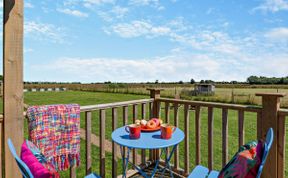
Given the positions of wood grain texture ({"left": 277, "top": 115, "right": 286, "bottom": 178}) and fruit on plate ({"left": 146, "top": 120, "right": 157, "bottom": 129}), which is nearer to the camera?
wood grain texture ({"left": 277, "top": 115, "right": 286, "bottom": 178})

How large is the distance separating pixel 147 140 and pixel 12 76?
4.95 ft

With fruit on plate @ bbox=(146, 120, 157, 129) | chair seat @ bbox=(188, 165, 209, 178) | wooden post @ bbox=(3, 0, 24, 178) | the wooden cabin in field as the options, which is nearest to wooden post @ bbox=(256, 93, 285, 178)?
chair seat @ bbox=(188, 165, 209, 178)

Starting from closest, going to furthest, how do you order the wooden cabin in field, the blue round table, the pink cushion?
the pink cushion → the blue round table → the wooden cabin in field

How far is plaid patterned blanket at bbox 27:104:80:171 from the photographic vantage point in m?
2.02

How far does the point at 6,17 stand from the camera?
80.5 inches

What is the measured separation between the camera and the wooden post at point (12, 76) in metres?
2.03

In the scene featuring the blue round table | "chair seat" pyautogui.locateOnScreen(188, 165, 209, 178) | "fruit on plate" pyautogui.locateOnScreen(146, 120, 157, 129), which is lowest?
"chair seat" pyautogui.locateOnScreen(188, 165, 209, 178)

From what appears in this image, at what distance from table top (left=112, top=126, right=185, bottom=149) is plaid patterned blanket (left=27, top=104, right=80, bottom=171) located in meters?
0.49

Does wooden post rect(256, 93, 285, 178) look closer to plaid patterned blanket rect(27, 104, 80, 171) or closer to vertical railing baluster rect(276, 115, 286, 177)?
vertical railing baluster rect(276, 115, 286, 177)

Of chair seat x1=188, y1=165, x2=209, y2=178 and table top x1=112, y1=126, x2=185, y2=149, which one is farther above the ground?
table top x1=112, y1=126, x2=185, y2=149

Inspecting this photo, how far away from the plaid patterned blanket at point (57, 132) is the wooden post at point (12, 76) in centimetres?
17

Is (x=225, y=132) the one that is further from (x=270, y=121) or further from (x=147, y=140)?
(x=147, y=140)

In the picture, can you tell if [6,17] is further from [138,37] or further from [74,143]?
[138,37]

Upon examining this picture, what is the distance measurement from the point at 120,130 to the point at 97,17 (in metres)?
4.06
